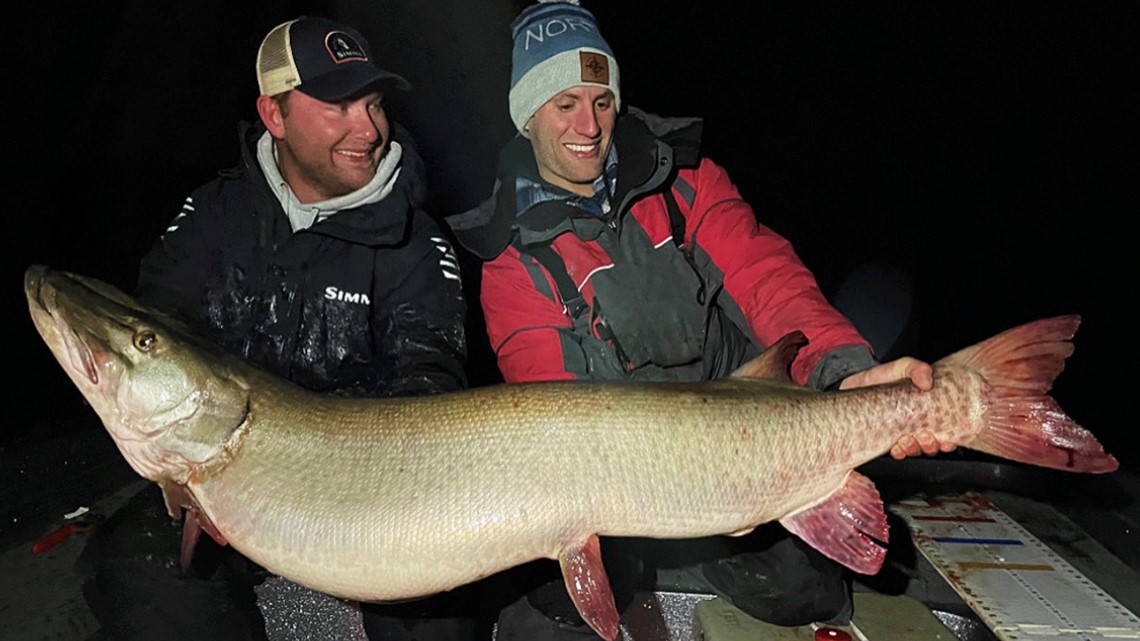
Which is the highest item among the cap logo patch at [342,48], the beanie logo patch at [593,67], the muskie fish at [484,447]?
the cap logo patch at [342,48]

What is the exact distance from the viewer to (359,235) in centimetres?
263

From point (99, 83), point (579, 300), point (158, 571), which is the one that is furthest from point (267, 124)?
point (99, 83)

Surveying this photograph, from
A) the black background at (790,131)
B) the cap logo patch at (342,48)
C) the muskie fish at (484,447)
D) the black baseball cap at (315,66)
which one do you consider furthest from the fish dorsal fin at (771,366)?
the black background at (790,131)

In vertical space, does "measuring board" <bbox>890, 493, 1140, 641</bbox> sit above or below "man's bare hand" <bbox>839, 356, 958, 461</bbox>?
below

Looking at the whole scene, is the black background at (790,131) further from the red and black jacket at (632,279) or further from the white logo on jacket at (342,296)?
the red and black jacket at (632,279)

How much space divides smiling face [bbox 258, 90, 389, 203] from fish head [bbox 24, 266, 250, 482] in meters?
1.03

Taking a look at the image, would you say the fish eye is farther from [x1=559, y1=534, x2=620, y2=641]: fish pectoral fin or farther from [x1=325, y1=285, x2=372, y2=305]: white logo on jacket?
[x1=559, y1=534, x2=620, y2=641]: fish pectoral fin

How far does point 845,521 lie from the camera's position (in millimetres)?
1961

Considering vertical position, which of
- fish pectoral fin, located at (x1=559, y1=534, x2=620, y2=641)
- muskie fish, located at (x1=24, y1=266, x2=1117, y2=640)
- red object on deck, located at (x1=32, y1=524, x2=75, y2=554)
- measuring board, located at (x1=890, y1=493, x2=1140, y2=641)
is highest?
muskie fish, located at (x1=24, y1=266, x2=1117, y2=640)

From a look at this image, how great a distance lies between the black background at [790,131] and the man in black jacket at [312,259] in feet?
6.09

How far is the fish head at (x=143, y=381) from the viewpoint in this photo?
1753 millimetres

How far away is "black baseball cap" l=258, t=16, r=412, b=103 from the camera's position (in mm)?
2662

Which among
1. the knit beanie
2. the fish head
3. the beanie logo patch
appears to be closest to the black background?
the fish head

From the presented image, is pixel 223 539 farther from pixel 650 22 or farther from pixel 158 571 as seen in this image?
pixel 650 22
